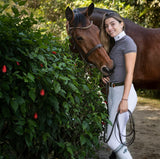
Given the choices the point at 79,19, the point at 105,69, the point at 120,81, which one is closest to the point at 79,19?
the point at 79,19

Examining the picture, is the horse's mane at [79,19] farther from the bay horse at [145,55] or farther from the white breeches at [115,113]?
the bay horse at [145,55]

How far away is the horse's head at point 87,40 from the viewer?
3199 mm

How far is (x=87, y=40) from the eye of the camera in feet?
11.1

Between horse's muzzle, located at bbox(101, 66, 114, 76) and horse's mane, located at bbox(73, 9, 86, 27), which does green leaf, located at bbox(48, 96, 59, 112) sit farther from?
horse's mane, located at bbox(73, 9, 86, 27)

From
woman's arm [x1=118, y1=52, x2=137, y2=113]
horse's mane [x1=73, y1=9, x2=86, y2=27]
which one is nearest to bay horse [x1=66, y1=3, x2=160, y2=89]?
horse's mane [x1=73, y1=9, x2=86, y2=27]

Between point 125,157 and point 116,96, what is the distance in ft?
2.46

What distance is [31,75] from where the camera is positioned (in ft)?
6.43

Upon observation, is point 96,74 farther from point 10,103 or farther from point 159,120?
point 159,120

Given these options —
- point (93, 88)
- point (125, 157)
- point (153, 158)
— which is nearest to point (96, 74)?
point (93, 88)

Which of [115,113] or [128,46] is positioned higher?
[128,46]

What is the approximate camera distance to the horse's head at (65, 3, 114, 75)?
3.20m

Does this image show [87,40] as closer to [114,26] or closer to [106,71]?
[114,26]

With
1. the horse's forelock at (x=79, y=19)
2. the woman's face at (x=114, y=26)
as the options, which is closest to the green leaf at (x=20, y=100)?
the woman's face at (x=114, y=26)

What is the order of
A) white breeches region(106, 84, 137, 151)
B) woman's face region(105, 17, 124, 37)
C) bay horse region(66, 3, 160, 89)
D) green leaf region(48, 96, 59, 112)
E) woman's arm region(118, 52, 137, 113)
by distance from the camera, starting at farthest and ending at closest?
bay horse region(66, 3, 160, 89)
woman's face region(105, 17, 124, 37)
white breeches region(106, 84, 137, 151)
woman's arm region(118, 52, 137, 113)
green leaf region(48, 96, 59, 112)
